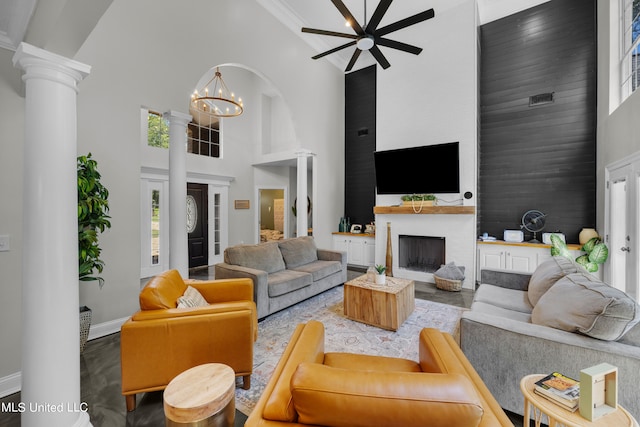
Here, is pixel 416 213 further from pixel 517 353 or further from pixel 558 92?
pixel 517 353

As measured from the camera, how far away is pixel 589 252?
374 centimetres

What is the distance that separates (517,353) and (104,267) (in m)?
3.68

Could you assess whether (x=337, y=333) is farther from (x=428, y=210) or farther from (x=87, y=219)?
(x=428, y=210)

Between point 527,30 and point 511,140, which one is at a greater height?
point 527,30

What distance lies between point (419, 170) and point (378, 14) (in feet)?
9.12

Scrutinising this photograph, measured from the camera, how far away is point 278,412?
901mm

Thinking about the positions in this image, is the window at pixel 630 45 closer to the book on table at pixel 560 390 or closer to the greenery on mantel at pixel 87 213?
the book on table at pixel 560 390

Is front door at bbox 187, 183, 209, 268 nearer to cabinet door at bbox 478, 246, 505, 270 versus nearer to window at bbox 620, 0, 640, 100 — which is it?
cabinet door at bbox 478, 246, 505, 270

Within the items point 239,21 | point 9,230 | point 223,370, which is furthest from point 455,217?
point 9,230

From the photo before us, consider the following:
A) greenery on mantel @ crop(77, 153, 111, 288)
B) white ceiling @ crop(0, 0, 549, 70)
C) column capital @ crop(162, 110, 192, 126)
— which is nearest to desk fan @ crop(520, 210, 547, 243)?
white ceiling @ crop(0, 0, 549, 70)

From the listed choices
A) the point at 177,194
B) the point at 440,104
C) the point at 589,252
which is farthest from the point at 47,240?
the point at 589,252

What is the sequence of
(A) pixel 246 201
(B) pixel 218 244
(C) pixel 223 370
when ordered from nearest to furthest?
(C) pixel 223 370 < (B) pixel 218 244 < (A) pixel 246 201

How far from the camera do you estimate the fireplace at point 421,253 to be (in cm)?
508

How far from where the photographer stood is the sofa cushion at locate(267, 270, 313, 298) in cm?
327
